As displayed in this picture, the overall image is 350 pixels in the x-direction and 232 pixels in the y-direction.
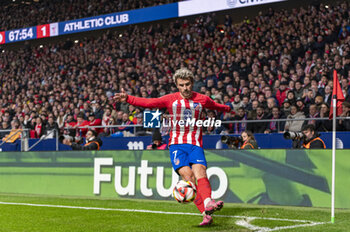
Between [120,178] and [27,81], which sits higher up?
[27,81]

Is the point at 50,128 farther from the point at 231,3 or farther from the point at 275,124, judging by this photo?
the point at 231,3

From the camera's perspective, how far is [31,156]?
44.9 ft

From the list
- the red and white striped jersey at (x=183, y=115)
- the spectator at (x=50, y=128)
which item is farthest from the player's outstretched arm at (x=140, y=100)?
the spectator at (x=50, y=128)

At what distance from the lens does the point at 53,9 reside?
30.5 meters

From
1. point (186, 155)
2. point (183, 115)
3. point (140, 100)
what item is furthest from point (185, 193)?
point (140, 100)

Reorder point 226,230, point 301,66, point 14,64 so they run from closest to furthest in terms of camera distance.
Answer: point 226,230
point 301,66
point 14,64

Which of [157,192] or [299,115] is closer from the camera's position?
[157,192]

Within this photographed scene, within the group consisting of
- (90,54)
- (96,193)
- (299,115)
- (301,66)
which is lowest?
(96,193)

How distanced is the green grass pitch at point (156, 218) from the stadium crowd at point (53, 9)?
15328mm

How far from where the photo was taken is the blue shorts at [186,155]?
6.88 metres

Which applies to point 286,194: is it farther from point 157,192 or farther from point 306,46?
point 306,46

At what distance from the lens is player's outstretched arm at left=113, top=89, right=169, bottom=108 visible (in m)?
6.60

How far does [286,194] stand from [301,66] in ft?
22.9

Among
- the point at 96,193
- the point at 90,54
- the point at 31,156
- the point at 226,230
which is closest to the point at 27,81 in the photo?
the point at 90,54
